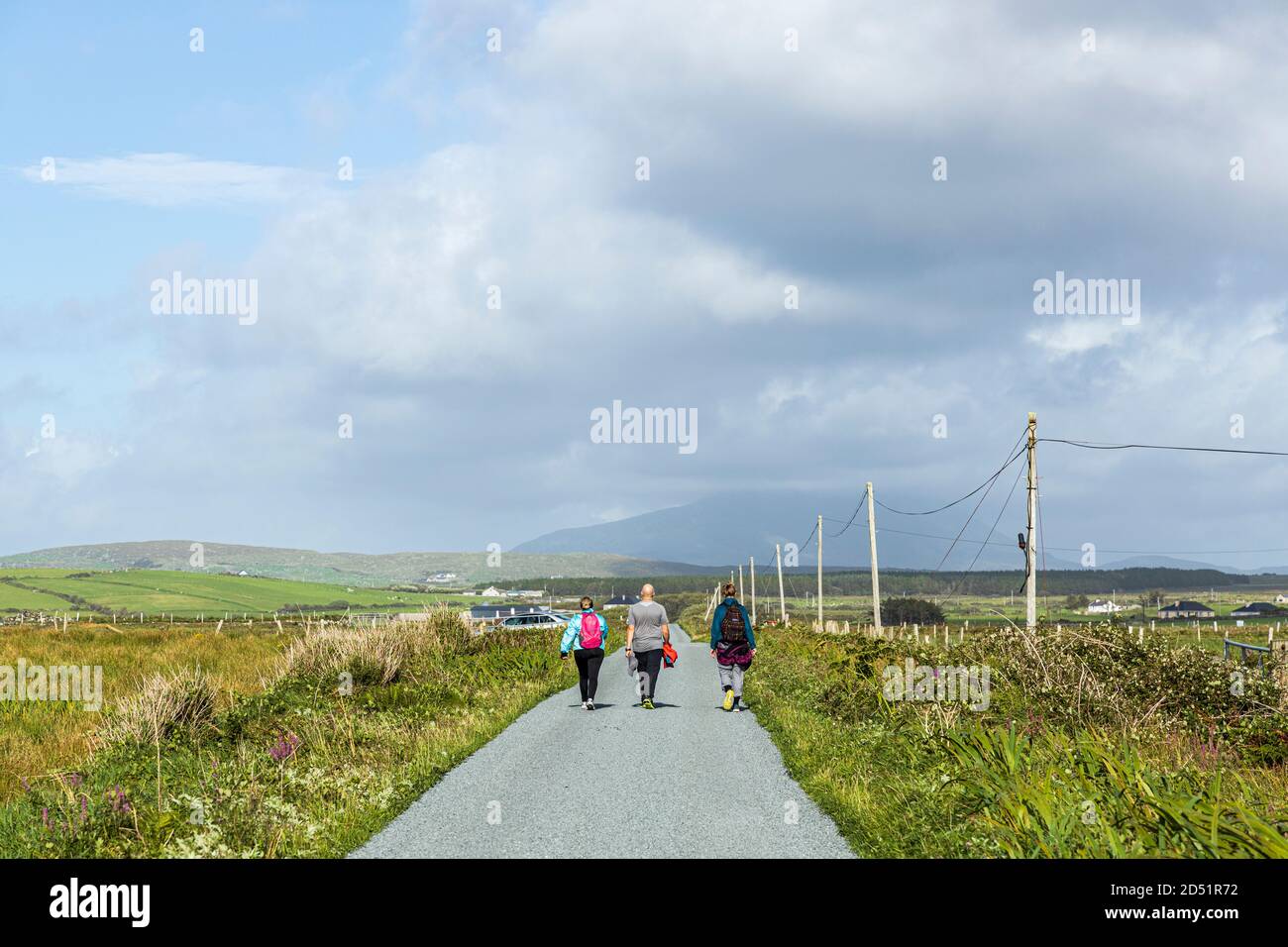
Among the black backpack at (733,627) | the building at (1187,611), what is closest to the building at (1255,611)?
the building at (1187,611)

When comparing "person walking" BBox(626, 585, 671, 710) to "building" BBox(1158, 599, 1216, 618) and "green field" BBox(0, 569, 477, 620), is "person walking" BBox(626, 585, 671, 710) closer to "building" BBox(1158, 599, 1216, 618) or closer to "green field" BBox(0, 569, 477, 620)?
"green field" BBox(0, 569, 477, 620)

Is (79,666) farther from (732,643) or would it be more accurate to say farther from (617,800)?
(617,800)

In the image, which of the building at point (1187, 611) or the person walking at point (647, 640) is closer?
the person walking at point (647, 640)

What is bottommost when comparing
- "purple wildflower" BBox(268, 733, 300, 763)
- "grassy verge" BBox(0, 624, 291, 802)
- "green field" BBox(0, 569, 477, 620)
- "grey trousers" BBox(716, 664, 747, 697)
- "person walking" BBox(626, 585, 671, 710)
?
"green field" BBox(0, 569, 477, 620)

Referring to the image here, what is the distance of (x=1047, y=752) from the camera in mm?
8992

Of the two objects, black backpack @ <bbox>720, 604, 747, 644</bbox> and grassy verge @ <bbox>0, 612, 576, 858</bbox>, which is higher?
black backpack @ <bbox>720, 604, 747, 644</bbox>

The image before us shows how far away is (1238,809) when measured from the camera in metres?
5.56

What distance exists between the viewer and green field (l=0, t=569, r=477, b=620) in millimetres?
119875

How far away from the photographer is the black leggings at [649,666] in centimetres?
1612

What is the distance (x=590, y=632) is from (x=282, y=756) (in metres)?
6.32

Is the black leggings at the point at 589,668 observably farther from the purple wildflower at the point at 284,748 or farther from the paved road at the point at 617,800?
the purple wildflower at the point at 284,748

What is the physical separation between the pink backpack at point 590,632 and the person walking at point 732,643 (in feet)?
6.61

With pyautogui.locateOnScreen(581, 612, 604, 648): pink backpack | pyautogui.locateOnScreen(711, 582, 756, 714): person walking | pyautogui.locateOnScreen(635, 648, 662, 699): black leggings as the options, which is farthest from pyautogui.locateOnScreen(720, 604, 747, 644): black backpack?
pyautogui.locateOnScreen(581, 612, 604, 648): pink backpack

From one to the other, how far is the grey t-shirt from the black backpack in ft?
3.38
